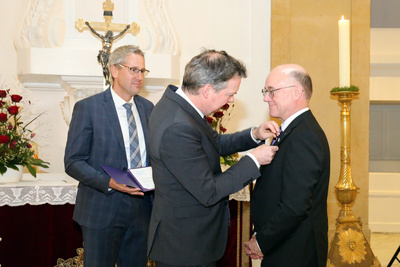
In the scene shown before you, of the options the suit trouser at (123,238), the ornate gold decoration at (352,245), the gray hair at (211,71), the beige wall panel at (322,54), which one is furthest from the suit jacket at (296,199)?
the beige wall panel at (322,54)

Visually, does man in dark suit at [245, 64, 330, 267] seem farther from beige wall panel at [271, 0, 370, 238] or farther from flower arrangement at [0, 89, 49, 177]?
beige wall panel at [271, 0, 370, 238]

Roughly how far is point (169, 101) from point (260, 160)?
459mm

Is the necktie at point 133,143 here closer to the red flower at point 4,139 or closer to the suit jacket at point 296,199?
the suit jacket at point 296,199

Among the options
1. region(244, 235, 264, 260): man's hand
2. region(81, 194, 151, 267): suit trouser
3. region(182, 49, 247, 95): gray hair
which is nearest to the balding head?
region(182, 49, 247, 95): gray hair

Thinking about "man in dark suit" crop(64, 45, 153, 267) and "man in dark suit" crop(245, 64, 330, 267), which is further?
"man in dark suit" crop(64, 45, 153, 267)

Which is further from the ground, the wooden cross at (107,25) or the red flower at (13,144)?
the wooden cross at (107,25)

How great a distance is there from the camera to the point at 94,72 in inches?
173

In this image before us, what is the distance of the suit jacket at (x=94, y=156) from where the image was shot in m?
2.69

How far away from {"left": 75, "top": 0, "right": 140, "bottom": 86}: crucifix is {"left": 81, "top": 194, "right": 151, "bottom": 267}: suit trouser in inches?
44.3

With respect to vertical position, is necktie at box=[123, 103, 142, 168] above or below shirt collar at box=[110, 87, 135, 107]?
below

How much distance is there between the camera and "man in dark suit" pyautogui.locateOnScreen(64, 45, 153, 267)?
8.84 feet

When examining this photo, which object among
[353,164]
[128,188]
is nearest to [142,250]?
[128,188]

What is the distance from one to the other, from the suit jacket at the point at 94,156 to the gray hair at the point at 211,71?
761mm

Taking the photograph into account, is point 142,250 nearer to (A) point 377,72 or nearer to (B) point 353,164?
(B) point 353,164
